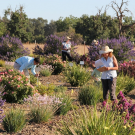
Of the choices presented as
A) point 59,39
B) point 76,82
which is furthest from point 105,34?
point 76,82

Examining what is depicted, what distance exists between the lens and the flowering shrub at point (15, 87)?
6.59 m

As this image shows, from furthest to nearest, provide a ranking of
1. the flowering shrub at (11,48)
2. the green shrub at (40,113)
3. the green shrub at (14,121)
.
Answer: the flowering shrub at (11,48) < the green shrub at (40,113) < the green shrub at (14,121)

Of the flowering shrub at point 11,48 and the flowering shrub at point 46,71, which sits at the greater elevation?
the flowering shrub at point 11,48

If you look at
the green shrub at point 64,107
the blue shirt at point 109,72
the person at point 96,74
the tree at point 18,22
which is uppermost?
the tree at point 18,22

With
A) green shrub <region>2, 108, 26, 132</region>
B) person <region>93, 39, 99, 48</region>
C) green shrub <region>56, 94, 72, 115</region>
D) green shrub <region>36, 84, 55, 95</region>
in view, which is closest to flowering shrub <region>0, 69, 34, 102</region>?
green shrub <region>36, 84, 55, 95</region>

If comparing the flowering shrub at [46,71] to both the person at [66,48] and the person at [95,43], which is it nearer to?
the person at [66,48]

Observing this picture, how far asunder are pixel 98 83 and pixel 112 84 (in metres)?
1.77

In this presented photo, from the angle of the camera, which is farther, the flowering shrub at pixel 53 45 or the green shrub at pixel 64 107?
the flowering shrub at pixel 53 45

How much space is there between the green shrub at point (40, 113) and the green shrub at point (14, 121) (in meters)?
0.41

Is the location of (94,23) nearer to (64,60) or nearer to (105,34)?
(105,34)

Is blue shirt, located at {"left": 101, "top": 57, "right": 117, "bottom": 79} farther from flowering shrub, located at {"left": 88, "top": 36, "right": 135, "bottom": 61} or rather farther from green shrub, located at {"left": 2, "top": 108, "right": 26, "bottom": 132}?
flowering shrub, located at {"left": 88, "top": 36, "right": 135, "bottom": 61}

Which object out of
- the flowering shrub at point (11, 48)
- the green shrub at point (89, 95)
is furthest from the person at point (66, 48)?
the green shrub at point (89, 95)

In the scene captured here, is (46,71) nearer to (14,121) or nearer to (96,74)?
(96,74)

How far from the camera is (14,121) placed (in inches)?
183
